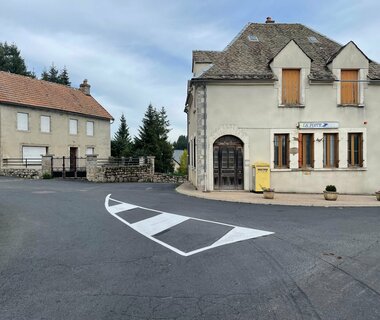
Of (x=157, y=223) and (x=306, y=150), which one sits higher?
(x=306, y=150)

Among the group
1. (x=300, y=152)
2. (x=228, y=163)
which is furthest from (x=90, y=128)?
(x=300, y=152)

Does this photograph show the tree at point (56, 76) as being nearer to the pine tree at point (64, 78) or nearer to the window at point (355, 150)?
the pine tree at point (64, 78)

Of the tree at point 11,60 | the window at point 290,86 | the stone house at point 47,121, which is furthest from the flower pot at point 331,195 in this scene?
the tree at point 11,60

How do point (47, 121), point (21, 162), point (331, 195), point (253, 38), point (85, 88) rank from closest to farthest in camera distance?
1. point (331, 195)
2. point (253, 38)
3. point (21, 162)
4. point (47, 121)
5. point (85, 88)

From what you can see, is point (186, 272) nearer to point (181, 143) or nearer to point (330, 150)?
point (330, 150)

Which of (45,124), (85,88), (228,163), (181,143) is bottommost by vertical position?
(228,163)

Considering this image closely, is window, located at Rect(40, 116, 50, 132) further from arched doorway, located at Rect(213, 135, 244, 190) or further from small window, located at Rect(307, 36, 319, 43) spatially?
small window, located at Rect(307, 36, 319, 43)

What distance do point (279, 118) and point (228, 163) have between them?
3.21m

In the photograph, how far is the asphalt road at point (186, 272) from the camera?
143 inches

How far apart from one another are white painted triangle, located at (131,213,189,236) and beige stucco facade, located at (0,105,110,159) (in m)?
23.2

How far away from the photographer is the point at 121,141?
45.1 m

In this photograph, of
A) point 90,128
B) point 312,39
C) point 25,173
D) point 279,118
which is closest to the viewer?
point 279,118

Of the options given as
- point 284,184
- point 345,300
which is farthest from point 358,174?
point 345,300

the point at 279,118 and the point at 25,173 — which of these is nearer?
the point at 279,118
